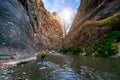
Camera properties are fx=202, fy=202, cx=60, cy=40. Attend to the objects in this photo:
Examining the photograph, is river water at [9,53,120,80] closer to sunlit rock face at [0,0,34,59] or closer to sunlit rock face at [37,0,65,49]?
sunlit rock face at [0,0,34,59]

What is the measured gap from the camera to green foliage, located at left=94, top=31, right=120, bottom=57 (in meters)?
23.9

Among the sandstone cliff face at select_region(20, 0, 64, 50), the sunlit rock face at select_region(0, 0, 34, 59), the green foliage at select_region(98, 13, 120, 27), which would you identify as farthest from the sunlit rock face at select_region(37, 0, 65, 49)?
the sunlit rock face at select_region(0, 0, 34, 59)

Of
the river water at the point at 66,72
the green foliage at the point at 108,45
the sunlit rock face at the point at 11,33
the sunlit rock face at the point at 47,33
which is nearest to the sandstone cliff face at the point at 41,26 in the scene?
A: the sunlit rock face at the point at 47,33

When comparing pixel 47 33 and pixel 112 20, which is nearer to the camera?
pixel 112 20

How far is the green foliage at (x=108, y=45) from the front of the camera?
23925mm

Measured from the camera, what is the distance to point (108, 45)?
2545 cm

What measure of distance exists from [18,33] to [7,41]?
2013 mm

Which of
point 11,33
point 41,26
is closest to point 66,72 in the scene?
point 11,33

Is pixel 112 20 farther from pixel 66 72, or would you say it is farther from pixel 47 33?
pixel 47 33

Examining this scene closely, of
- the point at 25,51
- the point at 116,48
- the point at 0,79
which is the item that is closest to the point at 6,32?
the point at 25,51

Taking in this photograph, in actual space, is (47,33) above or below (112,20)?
above

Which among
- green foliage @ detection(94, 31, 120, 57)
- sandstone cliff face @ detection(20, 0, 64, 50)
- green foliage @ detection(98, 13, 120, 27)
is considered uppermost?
sandstone cliff face @ detection(20, 0, 64, 50)

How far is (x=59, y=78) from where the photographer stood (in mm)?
9828

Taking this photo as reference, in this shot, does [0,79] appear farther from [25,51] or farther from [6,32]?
[25,51]
